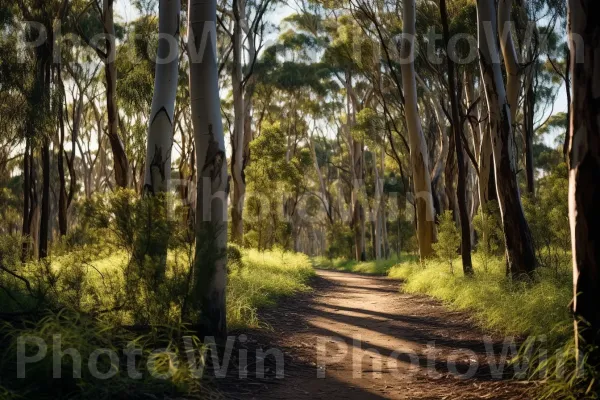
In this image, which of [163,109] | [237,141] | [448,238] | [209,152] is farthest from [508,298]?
[237,141]

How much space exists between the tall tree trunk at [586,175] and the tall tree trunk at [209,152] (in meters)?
2.89

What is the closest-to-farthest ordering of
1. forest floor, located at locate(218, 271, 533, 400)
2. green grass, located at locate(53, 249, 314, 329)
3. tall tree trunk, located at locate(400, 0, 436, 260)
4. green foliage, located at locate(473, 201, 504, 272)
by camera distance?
forest floor, located at locate(218, 271, 533, 400), green grass, located at locate(53, 249, 314, 329), green foliage, located at locate(473, 201, 504, 272), tall tree trunk, located at locate(400, 0, 436, 260)

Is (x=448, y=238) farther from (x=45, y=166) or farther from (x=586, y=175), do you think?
(x=45, y=166)

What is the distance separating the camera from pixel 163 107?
21.7 feet

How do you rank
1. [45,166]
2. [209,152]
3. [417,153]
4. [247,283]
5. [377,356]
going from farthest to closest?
[45,166], [417,153], [247,283], [377,356], [209,152]

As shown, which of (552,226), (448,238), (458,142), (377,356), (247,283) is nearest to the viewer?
(377,356)

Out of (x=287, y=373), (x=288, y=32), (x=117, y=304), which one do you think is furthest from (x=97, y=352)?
(x=288, y=32)

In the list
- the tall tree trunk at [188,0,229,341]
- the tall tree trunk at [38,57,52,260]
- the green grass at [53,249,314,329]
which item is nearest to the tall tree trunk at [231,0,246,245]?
the green grass at [53,249,314,329]

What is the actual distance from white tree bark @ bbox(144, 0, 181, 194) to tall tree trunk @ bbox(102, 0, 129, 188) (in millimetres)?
6024

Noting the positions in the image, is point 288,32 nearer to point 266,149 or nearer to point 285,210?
point 266,149

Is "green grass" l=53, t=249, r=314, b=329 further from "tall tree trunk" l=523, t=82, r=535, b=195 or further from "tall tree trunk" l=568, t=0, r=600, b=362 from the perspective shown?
"tall tree trunk" l=523, t=82, r=535, b=195

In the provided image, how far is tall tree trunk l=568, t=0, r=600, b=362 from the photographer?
11.9 feet

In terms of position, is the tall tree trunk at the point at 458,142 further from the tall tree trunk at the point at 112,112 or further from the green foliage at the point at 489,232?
the tall tree trunk at the point at 112,112

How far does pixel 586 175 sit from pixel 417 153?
9704 mm
